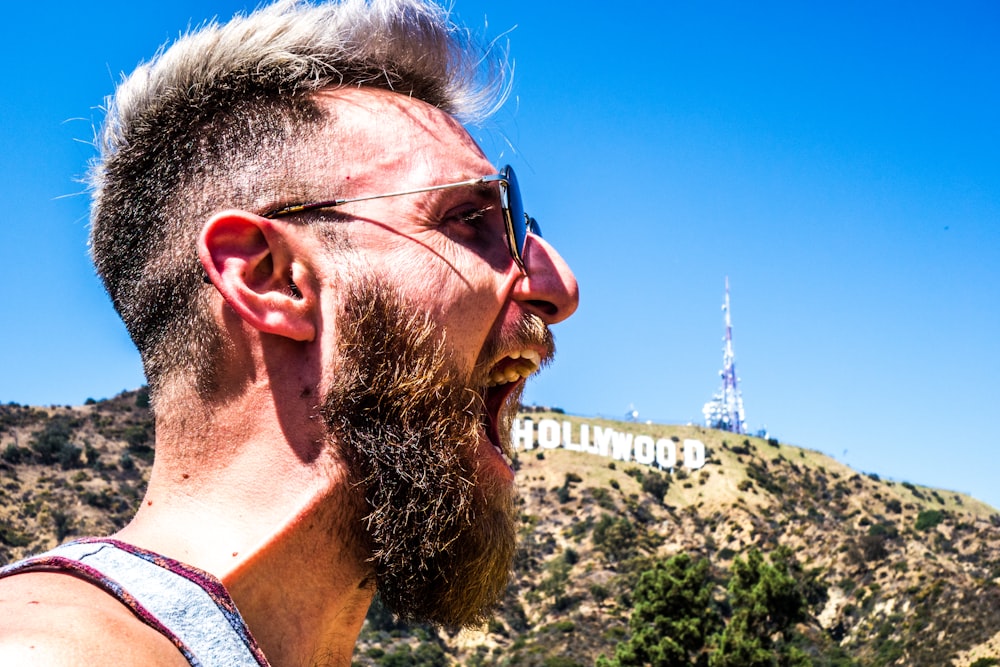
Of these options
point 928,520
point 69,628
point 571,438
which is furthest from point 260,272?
point 571,438

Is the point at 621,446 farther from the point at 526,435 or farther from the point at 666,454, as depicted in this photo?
the point at 526,435

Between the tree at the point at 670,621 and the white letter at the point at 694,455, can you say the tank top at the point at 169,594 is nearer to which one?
the tree at the point at 670,621

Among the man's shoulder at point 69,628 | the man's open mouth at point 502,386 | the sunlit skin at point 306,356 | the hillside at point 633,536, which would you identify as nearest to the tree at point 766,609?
the hillside at point 633,536

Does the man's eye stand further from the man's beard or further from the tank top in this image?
the tank top

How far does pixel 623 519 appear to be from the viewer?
56812 mm

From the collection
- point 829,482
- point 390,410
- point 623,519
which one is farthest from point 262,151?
point 829,482

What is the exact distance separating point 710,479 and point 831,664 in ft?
114

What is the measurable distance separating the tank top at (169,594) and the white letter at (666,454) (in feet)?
245

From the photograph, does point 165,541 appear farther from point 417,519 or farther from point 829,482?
point 829,482

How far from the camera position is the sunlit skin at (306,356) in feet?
5.31

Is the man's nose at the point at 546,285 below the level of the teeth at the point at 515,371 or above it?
above

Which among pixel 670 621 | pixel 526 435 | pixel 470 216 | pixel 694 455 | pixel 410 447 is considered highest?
pixel 526 435

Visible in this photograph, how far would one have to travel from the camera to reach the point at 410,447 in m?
1.77

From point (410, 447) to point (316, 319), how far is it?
28 cm
